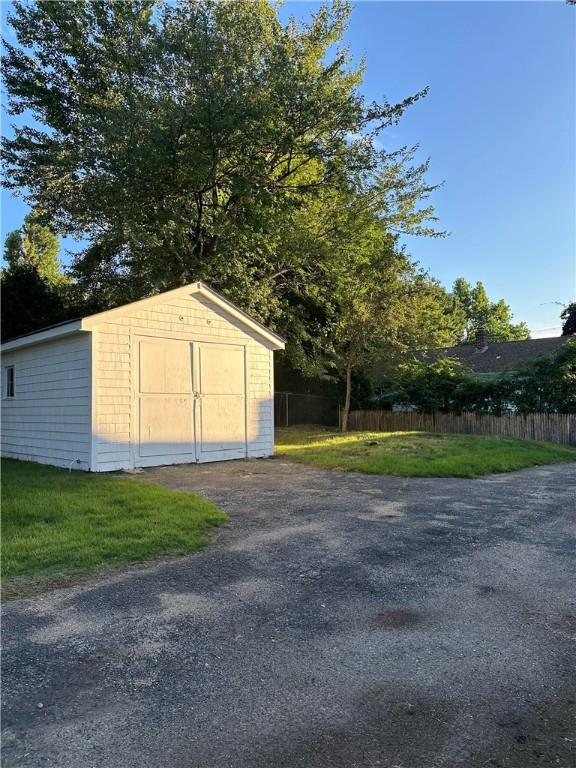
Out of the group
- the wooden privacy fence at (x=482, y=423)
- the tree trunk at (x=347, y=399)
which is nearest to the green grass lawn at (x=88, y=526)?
the tree trunk at (x=347, y=399)

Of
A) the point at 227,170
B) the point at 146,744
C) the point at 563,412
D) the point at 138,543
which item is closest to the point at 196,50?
the point at 227,170

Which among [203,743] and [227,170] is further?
[227,170]

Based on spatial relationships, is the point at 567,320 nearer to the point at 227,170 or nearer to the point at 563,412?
the point at 563,412

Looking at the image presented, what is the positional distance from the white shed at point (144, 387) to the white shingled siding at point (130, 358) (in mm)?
21

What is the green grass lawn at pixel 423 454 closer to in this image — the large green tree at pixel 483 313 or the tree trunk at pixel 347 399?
the tree trunk at pixel 347 399

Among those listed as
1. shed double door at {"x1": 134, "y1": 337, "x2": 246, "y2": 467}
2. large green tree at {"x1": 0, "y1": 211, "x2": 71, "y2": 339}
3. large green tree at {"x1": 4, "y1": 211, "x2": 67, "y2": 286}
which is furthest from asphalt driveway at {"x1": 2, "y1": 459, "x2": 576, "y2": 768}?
large green tree at {"x1": 4, "y1": 211, "x2": 67, "y2": 286}

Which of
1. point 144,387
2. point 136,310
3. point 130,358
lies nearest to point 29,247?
point 136,310

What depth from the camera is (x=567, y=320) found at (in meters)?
35.7

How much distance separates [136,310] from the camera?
10.5 m

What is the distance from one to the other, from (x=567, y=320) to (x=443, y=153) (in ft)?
77.1

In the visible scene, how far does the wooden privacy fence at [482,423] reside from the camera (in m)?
16.2

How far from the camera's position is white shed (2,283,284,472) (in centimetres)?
1003

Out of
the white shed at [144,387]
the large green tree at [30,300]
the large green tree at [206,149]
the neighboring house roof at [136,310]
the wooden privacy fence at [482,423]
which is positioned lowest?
the wooden privacy fence at [482,423]

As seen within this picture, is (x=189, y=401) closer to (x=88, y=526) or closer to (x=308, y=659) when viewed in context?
(x=88, y=526)
